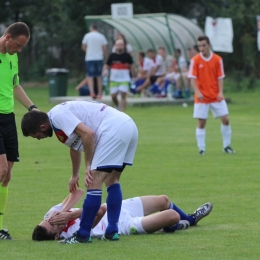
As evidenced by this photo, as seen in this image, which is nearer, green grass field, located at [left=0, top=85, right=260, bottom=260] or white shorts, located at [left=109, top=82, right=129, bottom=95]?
green grass field, located at [left=0, top=85, right=260, bottom=260]

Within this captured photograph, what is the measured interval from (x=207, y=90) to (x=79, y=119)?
26.6 feet

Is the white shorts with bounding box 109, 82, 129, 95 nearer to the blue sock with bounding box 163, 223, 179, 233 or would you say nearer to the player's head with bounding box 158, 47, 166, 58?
the player's head with bounding box 158, 47, 166, 58

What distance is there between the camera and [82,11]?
145ft

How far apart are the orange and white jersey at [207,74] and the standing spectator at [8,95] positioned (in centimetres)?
734

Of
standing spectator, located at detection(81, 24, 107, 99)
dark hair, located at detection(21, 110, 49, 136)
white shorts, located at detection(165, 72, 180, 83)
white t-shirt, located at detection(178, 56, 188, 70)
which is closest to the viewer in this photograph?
dark hair, located at detection(21, 110, 49, 136)

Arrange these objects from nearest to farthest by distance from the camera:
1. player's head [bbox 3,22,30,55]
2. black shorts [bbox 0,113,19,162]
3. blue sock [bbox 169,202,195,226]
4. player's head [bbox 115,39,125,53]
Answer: player's head [bbox 3,22,30,55] < black shorts [bbox 0,113,19,162] < blue sock [bbox 169,202,195,226] < player's head [bbox 115,39,125,53]

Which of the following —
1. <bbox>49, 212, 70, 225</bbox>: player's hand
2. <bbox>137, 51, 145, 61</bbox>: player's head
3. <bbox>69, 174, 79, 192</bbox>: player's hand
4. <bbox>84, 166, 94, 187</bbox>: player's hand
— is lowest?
<bbox>137, 51, 145, 61</bbox>: player's head

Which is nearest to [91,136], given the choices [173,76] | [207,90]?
[207,90]

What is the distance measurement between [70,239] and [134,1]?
3668cm

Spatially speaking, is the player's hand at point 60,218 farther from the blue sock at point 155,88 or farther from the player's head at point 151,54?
the player's head at point 151,54

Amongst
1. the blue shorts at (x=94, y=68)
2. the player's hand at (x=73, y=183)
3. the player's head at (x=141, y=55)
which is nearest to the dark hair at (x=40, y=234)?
the player's hand at (x=73, y=183)

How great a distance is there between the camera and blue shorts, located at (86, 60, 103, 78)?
28328 millimetres

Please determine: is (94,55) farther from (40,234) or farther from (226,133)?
(40,234)

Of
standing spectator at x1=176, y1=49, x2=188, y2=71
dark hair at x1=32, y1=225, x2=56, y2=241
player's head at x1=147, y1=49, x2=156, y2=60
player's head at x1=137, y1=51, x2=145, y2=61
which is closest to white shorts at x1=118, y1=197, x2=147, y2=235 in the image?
dark hair at x1=32, y1=225, x2=56, y2=241
